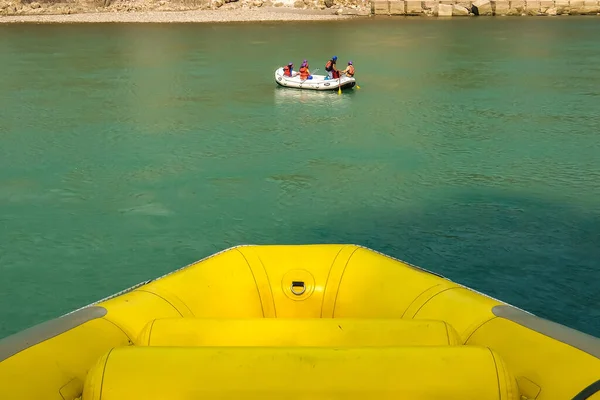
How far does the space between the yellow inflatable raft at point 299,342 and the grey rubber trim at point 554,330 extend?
0.01 metres

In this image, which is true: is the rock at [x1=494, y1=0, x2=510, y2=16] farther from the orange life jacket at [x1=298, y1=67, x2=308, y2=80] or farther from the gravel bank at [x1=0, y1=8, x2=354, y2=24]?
the orange life jacket at [x1=298, y1=67, x2=308, y2=80]

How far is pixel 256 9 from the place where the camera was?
42531 mm

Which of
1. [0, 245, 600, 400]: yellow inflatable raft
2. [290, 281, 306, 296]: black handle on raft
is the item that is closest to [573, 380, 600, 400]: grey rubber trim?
[0, 245, 600, 400]: yellow inflatable raft

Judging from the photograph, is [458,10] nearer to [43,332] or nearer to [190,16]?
[190,16]

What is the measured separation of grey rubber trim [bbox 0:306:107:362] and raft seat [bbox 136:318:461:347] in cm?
37

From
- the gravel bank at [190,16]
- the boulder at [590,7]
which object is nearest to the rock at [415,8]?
the gravel bank at [190,16]

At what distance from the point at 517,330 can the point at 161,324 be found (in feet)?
5.81

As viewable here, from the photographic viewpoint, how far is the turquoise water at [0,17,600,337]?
7.04 m

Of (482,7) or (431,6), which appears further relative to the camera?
(431,6)

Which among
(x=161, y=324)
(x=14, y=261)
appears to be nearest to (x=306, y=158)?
(x=14, y=261)

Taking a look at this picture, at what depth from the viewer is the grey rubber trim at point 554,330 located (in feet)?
10.3

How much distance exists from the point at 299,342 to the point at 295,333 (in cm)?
5

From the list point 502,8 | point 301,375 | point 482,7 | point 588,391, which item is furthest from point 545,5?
point 301,375

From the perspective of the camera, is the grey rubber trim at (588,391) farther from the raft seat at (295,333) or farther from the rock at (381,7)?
the rock at (381,7)
